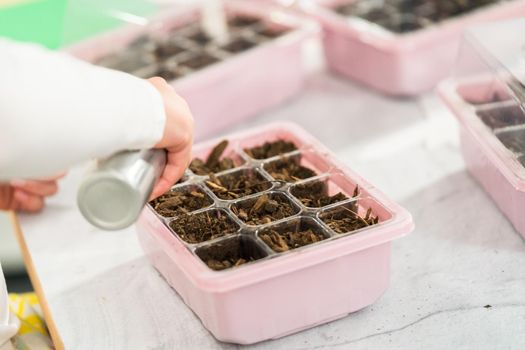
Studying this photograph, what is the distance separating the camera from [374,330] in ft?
3.07

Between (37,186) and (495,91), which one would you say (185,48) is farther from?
(495,91)

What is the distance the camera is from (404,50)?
4.67 feet

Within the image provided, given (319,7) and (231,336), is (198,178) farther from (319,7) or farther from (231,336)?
(319,7)

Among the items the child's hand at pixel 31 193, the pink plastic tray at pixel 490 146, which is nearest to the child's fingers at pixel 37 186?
the child's hand at pixel 31 193

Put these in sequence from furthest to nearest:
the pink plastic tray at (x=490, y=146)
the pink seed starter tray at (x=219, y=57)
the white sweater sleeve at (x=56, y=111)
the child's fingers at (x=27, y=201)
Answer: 1. the pink seed starter tray at (x=219, y=57)
2. the child's fingers at (x=27, y=201)
3. the pink plastic tray at (x=490, y=146)
4. the white sweater sleeve at (x=56, y=111)

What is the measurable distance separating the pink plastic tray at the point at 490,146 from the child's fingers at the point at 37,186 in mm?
630

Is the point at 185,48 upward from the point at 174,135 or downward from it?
downward

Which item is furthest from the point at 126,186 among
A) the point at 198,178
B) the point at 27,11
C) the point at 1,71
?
the point at 27,11

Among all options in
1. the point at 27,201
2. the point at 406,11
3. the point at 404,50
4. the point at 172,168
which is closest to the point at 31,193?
the point at 27,201

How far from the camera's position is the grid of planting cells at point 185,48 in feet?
4.82

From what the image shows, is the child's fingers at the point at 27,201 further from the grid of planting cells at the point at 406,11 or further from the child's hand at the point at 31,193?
the grid of planting cells at the point at 406,11

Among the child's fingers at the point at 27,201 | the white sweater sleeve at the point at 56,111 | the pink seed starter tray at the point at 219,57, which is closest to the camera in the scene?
the white sweater sleeve at the point at 56,111

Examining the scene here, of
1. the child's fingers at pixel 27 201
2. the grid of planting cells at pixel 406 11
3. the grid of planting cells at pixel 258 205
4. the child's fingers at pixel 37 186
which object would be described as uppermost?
the grid of planting cells at pixel 406 11

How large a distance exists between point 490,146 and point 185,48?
676 mm
